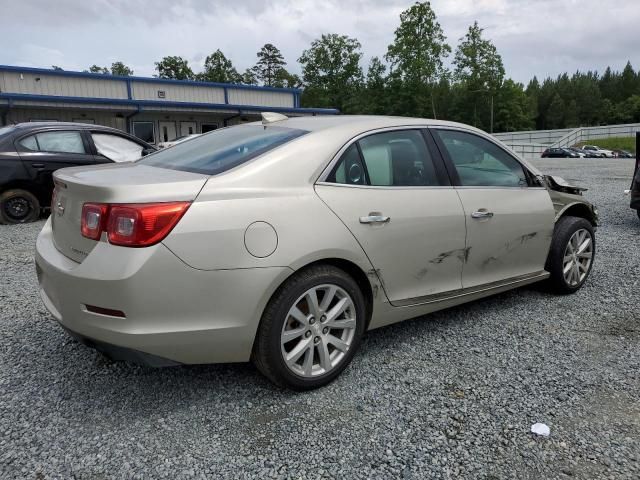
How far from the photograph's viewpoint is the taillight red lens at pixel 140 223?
230cm

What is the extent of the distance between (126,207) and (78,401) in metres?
1.17

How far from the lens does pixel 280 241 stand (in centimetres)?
256

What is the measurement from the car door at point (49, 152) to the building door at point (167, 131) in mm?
20343

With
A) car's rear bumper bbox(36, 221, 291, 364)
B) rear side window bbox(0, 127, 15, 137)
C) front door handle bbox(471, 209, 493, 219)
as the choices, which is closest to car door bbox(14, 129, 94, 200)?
rear side window bbox(0, 127, 15, 137)

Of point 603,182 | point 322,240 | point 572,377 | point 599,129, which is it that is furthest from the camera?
point 599,129

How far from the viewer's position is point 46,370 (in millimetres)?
3068

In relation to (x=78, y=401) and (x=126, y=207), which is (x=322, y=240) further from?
(x=78, y=401)

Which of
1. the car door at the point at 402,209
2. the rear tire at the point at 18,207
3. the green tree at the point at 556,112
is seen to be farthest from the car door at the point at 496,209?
the green tree at the point at 556,112

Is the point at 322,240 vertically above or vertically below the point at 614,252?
above

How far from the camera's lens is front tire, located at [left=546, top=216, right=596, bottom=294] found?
167 inches

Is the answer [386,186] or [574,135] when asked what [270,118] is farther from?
[574,135]

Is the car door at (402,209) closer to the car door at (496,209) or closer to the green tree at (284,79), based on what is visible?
the car door at (496,209)

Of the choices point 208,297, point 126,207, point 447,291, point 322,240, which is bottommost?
point 447,291

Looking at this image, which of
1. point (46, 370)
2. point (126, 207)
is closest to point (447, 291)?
point (126, 207)
